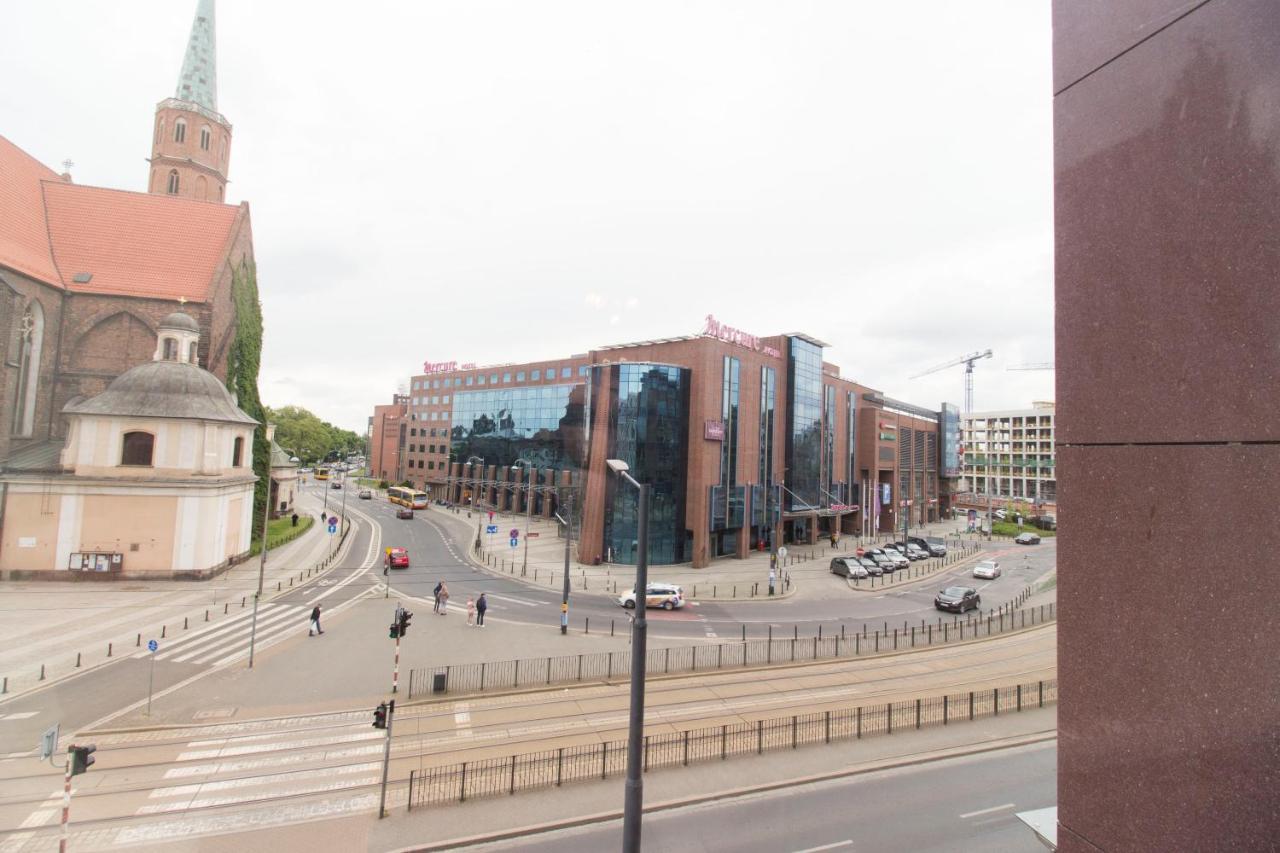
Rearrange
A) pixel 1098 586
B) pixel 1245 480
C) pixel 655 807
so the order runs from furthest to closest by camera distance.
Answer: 1. pixel 655 807
2. pixel 1098 586
3. pixel 1245 480

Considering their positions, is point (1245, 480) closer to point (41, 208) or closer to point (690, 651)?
point (690, 651)

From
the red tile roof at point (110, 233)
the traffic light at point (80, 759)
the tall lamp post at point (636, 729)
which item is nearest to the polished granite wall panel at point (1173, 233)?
the tall lamp post at point (636, 729)

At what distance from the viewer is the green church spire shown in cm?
6444

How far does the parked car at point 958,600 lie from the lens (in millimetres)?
31781

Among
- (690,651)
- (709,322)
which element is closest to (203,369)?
(709,322)

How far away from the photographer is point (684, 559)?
44125 millimetres

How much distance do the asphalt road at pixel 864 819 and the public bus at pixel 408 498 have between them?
222ft

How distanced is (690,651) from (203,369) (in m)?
39.0

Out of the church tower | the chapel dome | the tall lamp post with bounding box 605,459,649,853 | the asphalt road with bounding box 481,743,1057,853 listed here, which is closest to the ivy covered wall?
the chapel dome

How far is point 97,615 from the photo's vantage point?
26.4 meters

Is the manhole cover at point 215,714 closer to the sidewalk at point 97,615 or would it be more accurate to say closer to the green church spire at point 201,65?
the sidewalk at point 97,615

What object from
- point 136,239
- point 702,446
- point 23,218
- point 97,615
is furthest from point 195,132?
point 702,446

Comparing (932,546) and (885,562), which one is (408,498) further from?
(932,546)

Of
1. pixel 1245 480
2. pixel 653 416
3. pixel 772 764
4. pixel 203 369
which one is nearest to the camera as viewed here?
pixel 1245 480
